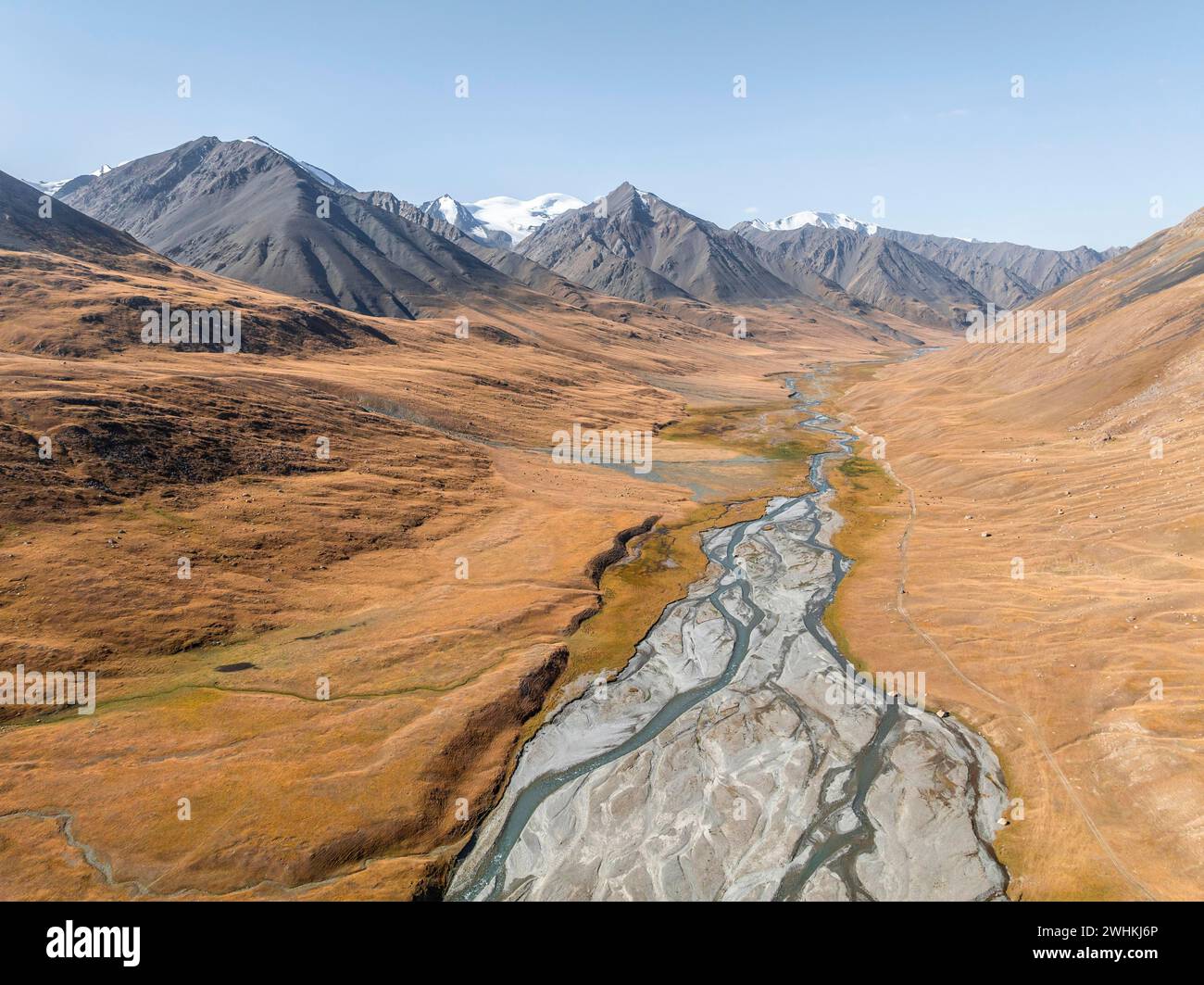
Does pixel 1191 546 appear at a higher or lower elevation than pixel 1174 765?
higher

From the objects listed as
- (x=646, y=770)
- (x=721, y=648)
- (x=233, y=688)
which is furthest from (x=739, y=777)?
(x=233, y=688)

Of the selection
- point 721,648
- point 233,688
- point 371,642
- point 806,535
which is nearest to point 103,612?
point 233,688

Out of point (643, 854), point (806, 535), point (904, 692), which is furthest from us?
point (806, 535)

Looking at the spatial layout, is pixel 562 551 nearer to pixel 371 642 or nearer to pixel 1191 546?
pixel 371 642

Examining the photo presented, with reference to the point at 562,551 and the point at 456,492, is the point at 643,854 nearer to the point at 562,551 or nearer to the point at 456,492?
the point at 562,551

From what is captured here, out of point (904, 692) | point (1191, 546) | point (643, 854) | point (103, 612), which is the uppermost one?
point (1191, 546)

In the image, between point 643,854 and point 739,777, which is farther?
point 739,777

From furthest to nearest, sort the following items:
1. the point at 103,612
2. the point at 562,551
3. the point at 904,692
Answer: the point at 562,551, the point at 103,612, the point at 904,692
